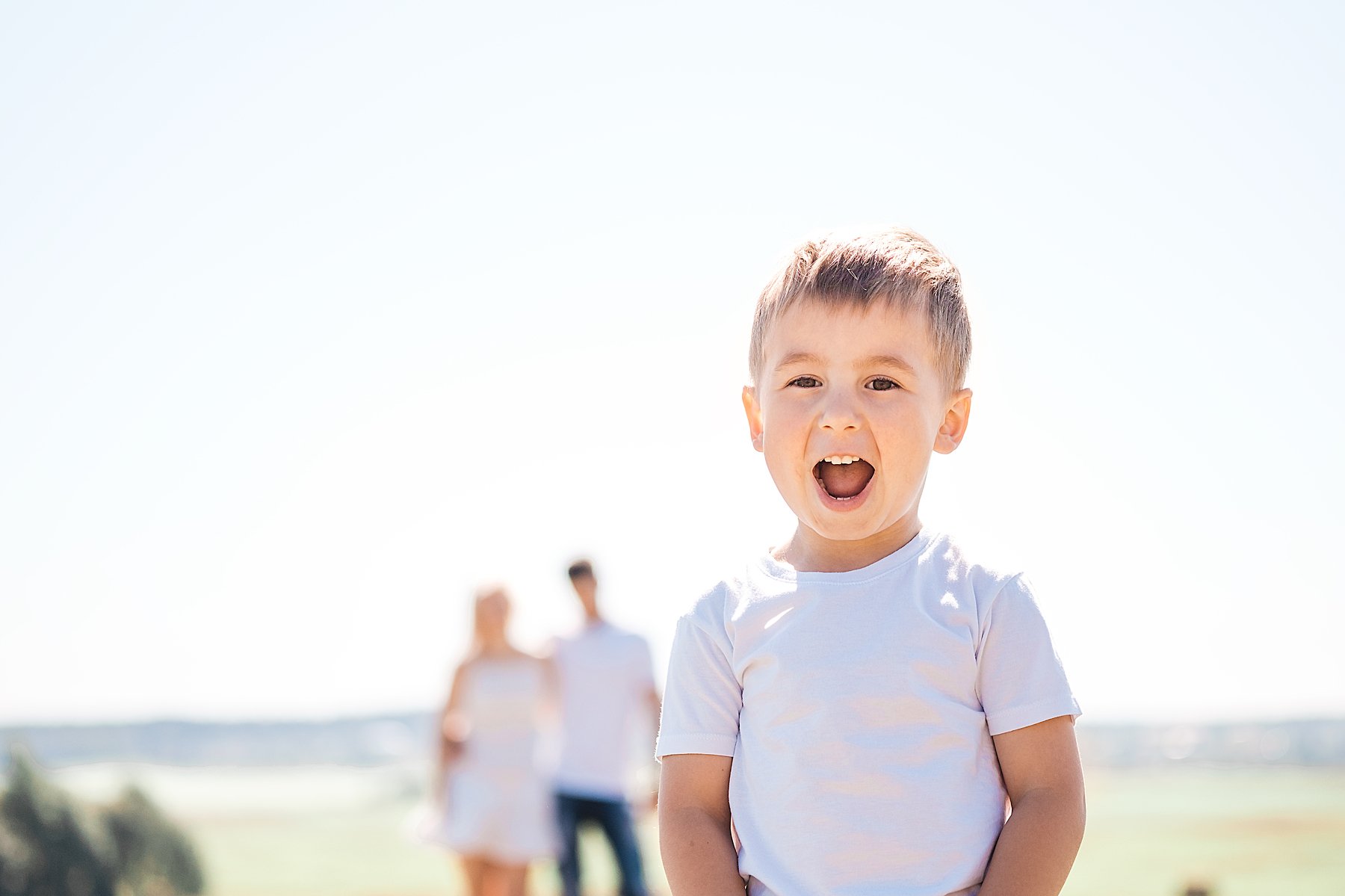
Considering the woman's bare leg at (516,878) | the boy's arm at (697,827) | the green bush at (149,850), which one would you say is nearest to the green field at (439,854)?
the green bush at (149,850)

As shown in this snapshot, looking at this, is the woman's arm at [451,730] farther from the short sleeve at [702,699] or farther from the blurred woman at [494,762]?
the short sleeve at [702,699]

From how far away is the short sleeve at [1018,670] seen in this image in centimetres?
148

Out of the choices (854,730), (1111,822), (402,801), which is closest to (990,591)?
(854,730)

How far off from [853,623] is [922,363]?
1.17 feet

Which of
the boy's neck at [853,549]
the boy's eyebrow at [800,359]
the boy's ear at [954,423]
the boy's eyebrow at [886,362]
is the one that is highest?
the boy's eyebrow at [800,359]

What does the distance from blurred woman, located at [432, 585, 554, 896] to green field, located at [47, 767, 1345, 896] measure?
4.21 feet

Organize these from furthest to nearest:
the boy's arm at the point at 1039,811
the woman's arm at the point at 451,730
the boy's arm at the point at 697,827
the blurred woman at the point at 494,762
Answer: the woman's arm at the point at 451,730, the blurred woman at the point at 494,762, the boy's arm at the point at 697,827, the boy's arm at the point at 1039,811

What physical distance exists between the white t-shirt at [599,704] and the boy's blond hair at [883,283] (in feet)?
19.2

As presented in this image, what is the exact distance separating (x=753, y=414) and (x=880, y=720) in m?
0.49

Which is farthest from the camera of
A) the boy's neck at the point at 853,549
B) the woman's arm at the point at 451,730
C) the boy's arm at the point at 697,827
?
the woman's arm at the point at 451,730

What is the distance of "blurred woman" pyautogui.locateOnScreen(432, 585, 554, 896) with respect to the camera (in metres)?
7.15

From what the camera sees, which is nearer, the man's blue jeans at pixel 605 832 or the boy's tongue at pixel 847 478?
the boy's tongue at pixel 847 478

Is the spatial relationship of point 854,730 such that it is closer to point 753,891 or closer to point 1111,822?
point 753,891

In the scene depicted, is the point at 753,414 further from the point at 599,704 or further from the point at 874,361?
the point at 599,704
